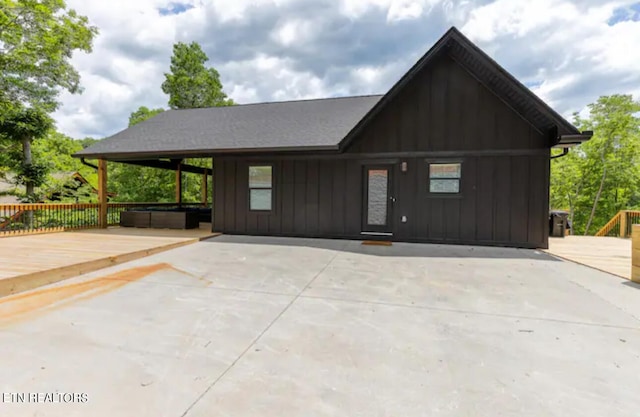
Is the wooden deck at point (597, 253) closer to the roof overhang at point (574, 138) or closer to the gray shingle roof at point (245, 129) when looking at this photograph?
the roof overhang at point (574, 138)

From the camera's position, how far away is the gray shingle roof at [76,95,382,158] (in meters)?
7.72

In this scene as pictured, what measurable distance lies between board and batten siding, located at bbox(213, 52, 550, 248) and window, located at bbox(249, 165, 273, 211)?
0.40m

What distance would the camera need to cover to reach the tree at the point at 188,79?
19688mm

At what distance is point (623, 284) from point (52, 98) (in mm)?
19882

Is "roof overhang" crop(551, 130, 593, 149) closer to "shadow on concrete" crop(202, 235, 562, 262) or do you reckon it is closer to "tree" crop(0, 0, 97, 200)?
"shadow on concrete" crop(202, 235, 562, 262)

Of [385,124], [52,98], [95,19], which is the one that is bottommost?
[385,124]

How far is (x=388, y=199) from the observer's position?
742 cm

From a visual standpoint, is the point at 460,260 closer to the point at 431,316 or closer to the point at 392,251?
the point at 392,251

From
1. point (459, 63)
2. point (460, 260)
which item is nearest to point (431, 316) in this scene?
point (460, 260)

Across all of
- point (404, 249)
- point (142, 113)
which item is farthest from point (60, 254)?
point (142, 113)

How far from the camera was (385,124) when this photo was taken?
7.33 metres

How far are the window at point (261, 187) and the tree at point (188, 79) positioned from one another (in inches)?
576

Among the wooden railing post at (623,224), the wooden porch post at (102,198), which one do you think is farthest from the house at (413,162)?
the wooden railing post at (623,224)

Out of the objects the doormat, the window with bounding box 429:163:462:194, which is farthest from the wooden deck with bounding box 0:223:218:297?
the window with bounding box 429:163:462:194
